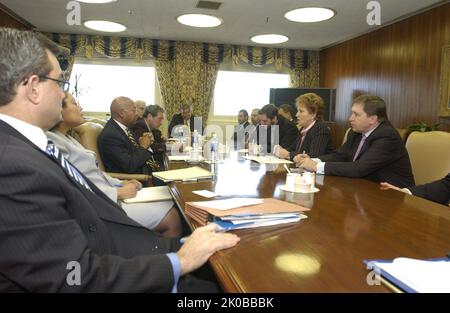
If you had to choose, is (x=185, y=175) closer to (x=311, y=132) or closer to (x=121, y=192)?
(x=121, y=192)

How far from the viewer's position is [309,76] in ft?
26.2

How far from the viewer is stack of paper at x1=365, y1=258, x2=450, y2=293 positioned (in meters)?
0.69

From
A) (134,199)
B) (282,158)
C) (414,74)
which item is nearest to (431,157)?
(282,158)

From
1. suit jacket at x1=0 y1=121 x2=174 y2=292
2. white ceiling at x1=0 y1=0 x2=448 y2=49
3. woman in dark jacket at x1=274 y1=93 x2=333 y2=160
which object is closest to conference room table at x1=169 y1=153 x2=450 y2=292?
suit jacket at x1=0 y1=121 x2=174 y2=292

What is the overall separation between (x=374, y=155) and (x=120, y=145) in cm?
182

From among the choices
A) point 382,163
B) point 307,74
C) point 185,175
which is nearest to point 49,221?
point 185,175

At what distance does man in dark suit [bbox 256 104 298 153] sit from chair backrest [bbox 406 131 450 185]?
1.43 meters

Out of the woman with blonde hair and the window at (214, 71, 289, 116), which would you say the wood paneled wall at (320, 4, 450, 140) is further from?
the woman with blonde hair

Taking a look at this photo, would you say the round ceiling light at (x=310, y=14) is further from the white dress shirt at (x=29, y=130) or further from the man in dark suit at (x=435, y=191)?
the white dress shirt at (x=29, y=130)

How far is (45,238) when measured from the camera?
76 centimetres

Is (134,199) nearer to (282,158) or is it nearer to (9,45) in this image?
(9,45)

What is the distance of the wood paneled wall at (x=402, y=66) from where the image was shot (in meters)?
4.88

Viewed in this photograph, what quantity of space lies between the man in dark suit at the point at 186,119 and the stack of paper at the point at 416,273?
19.4ft

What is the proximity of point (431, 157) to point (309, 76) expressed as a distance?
5.83 m
